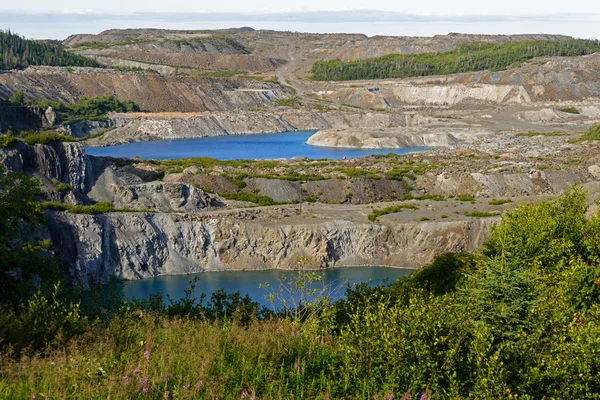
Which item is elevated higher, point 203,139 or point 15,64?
point 15,64

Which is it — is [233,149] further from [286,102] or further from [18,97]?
[286,102]

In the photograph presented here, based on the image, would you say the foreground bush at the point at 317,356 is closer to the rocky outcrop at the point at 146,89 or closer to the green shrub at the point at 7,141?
the green shrub at the point at 7,141

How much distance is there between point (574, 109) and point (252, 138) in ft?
206

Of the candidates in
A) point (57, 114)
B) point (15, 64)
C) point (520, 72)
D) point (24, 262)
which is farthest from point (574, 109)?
point (24, 262)

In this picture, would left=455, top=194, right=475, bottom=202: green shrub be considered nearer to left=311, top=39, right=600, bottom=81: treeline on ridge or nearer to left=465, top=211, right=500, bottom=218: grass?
left=465, top=211, right=500, bottom=218: grass

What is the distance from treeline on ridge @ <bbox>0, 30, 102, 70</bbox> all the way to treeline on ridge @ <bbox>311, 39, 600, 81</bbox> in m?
57.7

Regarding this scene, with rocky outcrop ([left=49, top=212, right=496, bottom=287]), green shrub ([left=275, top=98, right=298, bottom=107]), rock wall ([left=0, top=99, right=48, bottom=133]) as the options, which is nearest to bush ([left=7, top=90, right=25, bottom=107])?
rock wall ([left=0, top=99, right=48, bottom=133])

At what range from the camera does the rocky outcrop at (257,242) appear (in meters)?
48.3

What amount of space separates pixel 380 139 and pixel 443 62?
257ft

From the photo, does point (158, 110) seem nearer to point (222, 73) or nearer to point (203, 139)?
point (203, 139)

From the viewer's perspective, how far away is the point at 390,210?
55844 millimetres

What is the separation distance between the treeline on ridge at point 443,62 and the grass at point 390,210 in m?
123

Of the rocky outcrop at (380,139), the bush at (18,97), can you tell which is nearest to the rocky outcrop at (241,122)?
the bush at (18,97)

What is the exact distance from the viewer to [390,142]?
113 meters
